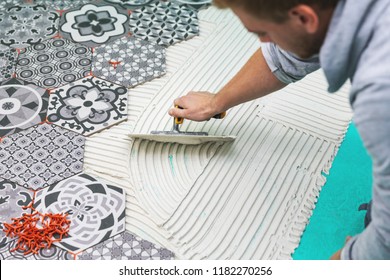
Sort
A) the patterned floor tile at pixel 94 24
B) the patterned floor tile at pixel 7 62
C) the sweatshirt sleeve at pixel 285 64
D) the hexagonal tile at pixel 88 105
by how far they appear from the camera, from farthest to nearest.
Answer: the patterned floor tile at pixel 94 24 < the patterned floor tile at pixel 7 62 < the hexagonal tile at pixel 88 105 < the sweatshirt sleeve at pixel 285 64

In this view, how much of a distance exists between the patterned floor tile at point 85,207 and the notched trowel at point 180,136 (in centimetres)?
15

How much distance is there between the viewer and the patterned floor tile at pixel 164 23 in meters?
1.51

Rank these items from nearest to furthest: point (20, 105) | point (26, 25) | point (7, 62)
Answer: point (20, 105) < point (7, 62) < point (26, 25)

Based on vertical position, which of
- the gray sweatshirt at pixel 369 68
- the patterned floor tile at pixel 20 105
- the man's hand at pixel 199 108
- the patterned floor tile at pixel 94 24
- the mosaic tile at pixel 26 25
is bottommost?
the patterned floor tile at pixel 20 105

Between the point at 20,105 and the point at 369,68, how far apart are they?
37.1 inches

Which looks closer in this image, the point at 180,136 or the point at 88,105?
the point at 180,136

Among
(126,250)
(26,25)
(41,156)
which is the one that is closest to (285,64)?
(126,250)

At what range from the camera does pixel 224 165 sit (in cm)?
120

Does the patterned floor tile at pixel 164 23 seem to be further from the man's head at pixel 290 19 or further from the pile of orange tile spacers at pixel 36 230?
the man's head at pixel 290 19

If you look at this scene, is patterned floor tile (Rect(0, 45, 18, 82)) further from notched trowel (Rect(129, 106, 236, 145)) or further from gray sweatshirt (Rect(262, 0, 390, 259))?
gray sweatshirt (Rect(262, 0, 390, 259))

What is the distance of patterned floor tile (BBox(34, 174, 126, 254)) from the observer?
1069 millimetres

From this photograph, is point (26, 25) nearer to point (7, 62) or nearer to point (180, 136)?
point (7, 62)

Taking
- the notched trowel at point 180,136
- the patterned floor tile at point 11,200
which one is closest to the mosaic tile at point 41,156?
the patterned floor tile at point 11,200

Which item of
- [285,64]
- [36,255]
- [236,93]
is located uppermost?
[285,64]
